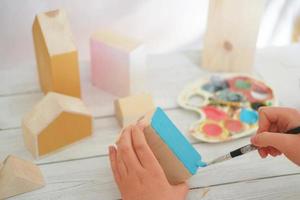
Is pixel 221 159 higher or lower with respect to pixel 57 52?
lower

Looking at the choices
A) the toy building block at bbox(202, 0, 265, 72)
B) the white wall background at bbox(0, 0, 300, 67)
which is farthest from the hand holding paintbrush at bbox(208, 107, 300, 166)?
the white wall background at bbox(0, 0, 300, 67)

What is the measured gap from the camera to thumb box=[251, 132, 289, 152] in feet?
1.61

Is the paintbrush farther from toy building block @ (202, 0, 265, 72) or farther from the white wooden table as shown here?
toy building block @ (202, 0, 265, 72)

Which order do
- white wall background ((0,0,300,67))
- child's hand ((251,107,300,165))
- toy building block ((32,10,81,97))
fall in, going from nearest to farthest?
child's hand ((251,107,300,165)) < toy building block ((32,10,81,97)) < white wall background ((0,0,300,67))

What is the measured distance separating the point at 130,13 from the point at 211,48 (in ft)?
0.68

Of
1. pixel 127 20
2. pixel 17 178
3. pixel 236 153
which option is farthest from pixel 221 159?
pixel 127 20

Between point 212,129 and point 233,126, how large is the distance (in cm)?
3

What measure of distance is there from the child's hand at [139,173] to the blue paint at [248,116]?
0.17 m

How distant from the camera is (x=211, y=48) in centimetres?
78

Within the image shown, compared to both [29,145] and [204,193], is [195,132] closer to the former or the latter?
[204,193]

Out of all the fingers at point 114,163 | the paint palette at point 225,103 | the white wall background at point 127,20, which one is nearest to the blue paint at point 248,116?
the paint palette at point 225,103

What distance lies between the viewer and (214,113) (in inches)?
26.3

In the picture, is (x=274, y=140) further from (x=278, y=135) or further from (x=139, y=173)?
(x=139, y=173)

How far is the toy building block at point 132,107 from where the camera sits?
25.0 inches
